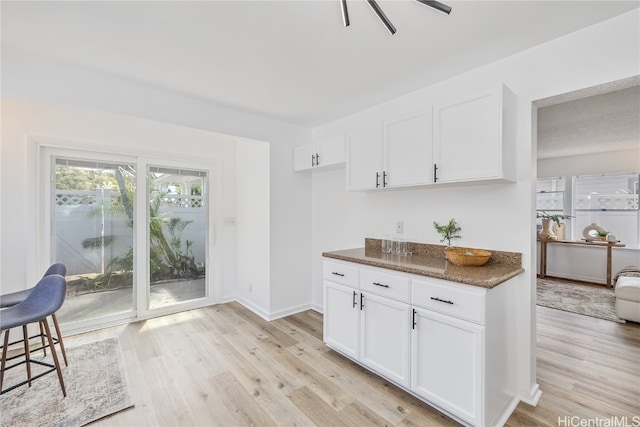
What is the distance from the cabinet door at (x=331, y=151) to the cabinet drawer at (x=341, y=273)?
3.82 ft

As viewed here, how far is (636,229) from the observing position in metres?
4.97

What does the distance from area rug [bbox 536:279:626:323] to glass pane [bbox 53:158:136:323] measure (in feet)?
18.7

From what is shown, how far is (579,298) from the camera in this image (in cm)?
425

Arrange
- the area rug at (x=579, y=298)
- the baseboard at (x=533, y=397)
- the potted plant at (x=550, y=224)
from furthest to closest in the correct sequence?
the potted plant at (x=550, y=224)
the area rug at (x=579, y=298)
the baseboard at (x=533, y=397)

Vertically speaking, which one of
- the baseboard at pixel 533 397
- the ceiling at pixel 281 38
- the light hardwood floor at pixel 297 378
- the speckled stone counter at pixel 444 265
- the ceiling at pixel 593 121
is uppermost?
the ceiling at pixel 281 38

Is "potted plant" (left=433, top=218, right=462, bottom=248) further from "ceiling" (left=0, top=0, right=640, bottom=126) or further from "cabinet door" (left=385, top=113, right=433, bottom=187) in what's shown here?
"ceiling" (left=0, top=0, right=640, bottom=126)

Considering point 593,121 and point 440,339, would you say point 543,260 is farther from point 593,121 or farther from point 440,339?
point 440,339

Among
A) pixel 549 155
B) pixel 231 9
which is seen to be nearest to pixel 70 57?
pixel 231 9

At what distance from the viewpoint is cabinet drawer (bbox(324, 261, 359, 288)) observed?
2.40m

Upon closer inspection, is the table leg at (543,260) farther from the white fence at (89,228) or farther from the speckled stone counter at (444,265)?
the white fence at (89,228)

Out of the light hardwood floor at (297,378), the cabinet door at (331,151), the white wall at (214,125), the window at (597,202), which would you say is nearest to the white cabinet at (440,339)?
the light hardwood floor at (297,378)

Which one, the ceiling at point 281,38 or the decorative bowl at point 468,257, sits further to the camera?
the decorative bowl at point 468,257

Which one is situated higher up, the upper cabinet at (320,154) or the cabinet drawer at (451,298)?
the upper cabinet at (320,154)

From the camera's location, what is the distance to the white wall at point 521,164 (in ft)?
5.57
